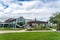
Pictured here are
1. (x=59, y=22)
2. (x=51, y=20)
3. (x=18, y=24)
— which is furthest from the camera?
(x=51, y=20)

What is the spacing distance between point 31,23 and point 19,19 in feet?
22.9

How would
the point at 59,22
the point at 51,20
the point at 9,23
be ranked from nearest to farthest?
the point at 59,22 < the point at 9,23 < the point at 51,20

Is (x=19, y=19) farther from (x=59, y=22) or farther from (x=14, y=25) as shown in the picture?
(x=59, y=22)

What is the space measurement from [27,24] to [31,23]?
7.67 feet

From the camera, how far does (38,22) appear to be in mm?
75312

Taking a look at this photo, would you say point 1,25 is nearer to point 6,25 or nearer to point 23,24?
point 6,25

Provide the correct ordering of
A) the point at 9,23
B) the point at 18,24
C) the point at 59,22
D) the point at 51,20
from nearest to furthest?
1. the point at 59,22
2. the point at 18,24
3. the point at 9,23
4. the point at 51,20

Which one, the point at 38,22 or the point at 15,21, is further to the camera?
the point at 38,22

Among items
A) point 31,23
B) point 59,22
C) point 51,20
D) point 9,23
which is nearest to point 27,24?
point 31,23

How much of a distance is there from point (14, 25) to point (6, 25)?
192 inches

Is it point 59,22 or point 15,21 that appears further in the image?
point 15,21

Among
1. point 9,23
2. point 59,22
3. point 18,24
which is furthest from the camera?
point 9,23

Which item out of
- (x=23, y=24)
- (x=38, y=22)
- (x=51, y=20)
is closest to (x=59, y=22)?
(x=23, y=24)

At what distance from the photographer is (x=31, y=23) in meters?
74.0
